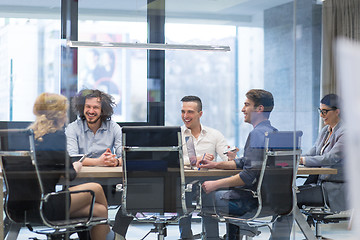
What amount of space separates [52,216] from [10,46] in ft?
4.50

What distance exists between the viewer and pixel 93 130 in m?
4.15

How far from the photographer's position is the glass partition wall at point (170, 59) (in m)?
4.30

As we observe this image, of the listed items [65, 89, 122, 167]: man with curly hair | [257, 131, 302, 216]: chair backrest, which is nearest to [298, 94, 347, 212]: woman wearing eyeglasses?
[257, 131, 302, 216]: chair backrest

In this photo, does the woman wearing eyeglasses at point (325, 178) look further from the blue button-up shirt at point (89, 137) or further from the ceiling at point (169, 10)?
the blue button-up shirt at point (89, 137)

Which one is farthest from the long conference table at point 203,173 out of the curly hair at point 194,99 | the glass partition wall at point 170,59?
the curly hair at point 194,99

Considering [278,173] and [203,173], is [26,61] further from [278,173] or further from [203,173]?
[278,173]

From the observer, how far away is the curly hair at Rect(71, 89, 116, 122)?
4.21 meters

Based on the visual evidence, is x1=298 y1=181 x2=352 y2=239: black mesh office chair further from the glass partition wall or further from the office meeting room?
the glass partition wall

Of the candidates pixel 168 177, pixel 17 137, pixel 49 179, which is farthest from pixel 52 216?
pixel 168 177

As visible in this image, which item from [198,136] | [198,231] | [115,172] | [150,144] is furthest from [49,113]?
[198,231]

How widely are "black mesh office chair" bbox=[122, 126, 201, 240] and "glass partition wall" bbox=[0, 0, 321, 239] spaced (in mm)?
437

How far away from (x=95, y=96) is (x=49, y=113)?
0.38 meters

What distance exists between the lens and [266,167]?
14.1ft

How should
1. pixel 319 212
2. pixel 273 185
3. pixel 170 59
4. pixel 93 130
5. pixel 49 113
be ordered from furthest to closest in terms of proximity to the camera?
pixel 319 212 → pixel 170 59 → pixel 273 185 → pixel 49 113 → pixel 93 130
